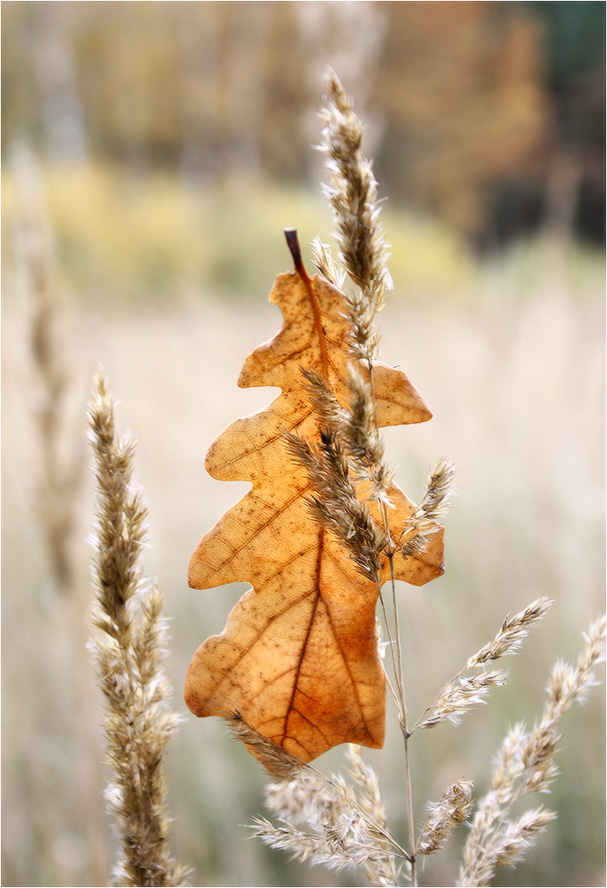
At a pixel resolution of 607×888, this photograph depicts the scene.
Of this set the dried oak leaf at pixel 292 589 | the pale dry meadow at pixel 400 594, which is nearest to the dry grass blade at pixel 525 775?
the dried oak leaf at pixel 292 589

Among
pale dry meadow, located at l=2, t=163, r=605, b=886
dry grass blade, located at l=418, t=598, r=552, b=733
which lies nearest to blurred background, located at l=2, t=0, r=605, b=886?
pale dry meadow, located at l=2, t=163, r=605, b=886

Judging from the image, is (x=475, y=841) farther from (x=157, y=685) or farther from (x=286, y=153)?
(x=286, y=153)

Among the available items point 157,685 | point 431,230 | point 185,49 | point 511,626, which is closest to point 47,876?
point 157,685

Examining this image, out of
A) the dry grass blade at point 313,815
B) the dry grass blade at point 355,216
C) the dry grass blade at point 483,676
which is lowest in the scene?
the dry grass blade at point 313,815

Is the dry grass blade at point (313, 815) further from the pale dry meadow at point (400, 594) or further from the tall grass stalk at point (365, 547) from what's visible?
the pale dry meadow at point (400, 594)

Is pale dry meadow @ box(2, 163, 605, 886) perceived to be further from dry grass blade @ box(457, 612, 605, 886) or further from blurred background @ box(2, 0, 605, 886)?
dry grass blade @ box(457, 612, 605, 886)

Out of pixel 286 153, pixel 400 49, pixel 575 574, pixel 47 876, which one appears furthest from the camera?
pixel 286 153

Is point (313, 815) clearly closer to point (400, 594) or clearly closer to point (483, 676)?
point (483, 676)

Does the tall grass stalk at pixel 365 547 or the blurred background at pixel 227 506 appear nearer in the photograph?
the tall grass stalk at pixel 365 547
